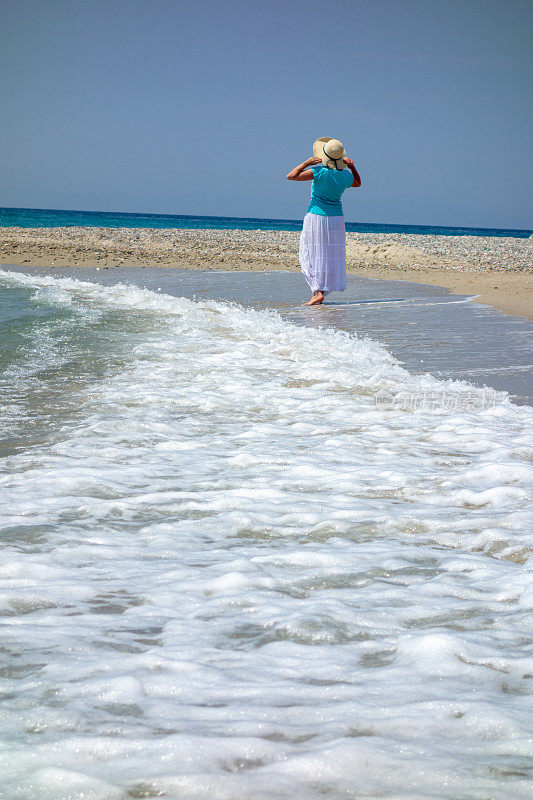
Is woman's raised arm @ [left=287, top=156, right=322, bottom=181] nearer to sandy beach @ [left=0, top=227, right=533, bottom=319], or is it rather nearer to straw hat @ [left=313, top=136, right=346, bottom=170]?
straw hat @ [left=313, top=136, right=346, bottom=170]

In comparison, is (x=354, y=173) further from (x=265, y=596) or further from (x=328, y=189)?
(x=265, y=596)

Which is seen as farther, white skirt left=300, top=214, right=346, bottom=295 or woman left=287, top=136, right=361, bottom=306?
white skirt left=300, top=214, right=346, bottom=295

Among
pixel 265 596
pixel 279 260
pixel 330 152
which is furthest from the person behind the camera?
pixel 279 260

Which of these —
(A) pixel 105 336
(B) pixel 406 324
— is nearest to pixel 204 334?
(A) pixel 105 336

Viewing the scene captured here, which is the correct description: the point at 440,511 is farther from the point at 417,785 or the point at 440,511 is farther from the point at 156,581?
the point at 417,785

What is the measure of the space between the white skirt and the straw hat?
32.9 inches

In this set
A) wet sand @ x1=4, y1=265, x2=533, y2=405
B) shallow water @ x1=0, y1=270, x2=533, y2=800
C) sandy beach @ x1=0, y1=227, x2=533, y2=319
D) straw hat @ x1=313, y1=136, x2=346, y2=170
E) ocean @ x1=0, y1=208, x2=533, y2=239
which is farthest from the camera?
ocean @ x1=0, y1=208, x2=533, y2=239

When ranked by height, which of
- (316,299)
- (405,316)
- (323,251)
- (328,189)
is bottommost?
(405,316)

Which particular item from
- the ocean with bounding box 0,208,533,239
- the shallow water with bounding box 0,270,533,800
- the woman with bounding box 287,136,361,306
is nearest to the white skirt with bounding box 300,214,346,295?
the woman with bounding box 287,136,361,306

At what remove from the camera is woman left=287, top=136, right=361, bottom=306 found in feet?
32.4

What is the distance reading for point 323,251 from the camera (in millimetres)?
10445

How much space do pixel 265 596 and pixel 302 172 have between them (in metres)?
8.63

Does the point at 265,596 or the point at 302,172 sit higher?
the point at 302,172

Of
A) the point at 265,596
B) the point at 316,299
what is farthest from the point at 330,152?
the point at 265,596
